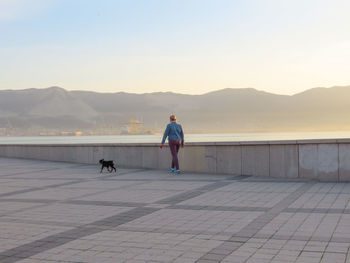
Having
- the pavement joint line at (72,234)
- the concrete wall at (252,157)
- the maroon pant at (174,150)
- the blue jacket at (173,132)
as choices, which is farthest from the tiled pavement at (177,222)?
the blue jacket at (173,132)

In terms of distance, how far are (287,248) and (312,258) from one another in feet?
1.53

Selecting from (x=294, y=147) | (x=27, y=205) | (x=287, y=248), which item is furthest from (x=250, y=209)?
(x=294, y=147)

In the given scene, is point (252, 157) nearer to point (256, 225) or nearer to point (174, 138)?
point (174, 138)

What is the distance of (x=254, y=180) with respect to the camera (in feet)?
41.7

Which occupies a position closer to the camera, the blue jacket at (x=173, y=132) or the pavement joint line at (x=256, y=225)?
the pavement joint line at (x=256, y=225)

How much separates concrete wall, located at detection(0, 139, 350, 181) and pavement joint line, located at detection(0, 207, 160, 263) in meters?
5.86

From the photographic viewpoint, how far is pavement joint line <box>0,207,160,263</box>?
219 inches

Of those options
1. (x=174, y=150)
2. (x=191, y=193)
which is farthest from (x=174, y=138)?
(x=191, y=193)

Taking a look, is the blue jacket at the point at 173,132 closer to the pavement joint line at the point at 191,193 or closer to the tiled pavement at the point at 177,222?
the tiled pavement at the point at 177,222

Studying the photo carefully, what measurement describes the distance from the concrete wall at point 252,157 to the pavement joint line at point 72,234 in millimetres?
5865

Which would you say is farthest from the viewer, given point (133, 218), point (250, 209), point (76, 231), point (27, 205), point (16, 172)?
point (16, 172)

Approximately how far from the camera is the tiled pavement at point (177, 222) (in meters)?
5.42

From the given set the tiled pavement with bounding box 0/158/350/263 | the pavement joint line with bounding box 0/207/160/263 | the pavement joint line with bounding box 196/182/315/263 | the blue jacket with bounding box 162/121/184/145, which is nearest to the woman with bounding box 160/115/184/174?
the blue jacket with bounding box 162/121/184/145

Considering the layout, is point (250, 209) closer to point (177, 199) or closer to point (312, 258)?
point (177, 199)
